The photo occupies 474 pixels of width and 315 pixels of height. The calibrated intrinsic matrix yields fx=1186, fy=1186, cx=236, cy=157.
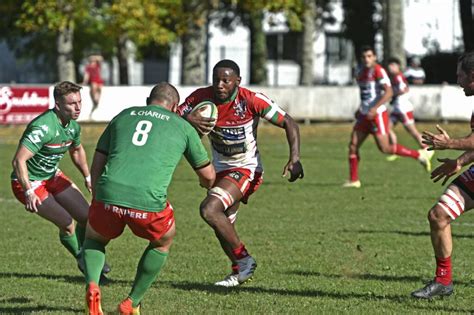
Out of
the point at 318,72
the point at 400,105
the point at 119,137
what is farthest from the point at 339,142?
the point at 318,72

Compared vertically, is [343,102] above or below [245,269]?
below

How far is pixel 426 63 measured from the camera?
47.5 metres

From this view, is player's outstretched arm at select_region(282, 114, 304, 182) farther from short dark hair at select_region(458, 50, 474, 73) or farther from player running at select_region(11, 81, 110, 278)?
player running at select_region(11, 81, 110, 278)

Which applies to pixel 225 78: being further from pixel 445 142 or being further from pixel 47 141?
pixel 445 142

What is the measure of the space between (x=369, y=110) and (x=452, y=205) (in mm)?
9540

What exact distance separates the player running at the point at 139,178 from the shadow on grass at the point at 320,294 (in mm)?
1694

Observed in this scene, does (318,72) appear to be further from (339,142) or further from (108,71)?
(339,142)

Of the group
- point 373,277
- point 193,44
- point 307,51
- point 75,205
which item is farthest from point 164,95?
point 307,51

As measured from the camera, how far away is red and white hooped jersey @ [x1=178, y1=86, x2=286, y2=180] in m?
9.67

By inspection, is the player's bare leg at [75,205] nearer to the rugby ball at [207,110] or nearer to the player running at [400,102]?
the rugby ball at [207,110]

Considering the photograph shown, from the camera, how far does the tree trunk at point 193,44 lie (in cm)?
3847

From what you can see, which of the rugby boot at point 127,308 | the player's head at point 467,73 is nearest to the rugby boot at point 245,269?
the rugby boot at point 127,308

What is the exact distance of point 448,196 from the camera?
29.0 feet

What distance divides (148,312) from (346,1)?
5179cm
